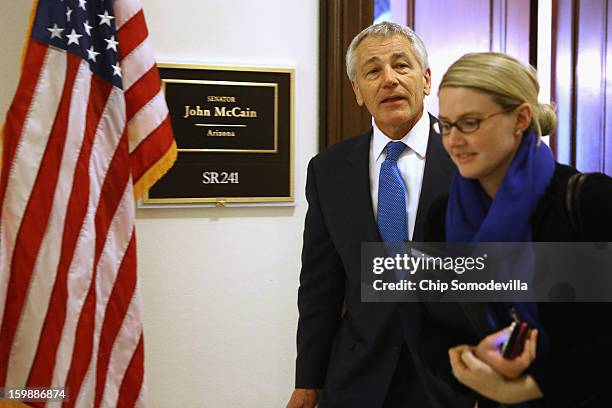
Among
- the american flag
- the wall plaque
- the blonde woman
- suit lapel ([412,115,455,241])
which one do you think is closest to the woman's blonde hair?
the blonde woman

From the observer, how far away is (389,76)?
1887 millimetres

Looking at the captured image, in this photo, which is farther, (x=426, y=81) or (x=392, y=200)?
(x=426, y=81)

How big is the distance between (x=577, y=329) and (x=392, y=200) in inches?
30.8

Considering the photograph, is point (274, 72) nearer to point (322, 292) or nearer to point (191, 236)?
point (191, 236)

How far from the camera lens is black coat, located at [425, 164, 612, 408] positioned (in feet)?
3.62

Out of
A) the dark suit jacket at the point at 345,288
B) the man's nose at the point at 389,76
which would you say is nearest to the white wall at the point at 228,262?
the dark suit jacket at the point at 345,288

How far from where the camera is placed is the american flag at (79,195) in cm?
214

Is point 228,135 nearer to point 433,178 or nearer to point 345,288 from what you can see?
point 345,288

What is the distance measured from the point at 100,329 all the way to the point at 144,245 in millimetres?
527

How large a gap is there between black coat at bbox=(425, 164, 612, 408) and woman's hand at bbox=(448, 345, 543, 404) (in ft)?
0.06

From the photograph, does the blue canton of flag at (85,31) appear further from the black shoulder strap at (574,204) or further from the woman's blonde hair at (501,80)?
the black shoulder strap at (574,204)

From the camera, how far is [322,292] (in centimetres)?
206

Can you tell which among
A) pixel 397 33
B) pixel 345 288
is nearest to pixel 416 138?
pixel 397 33

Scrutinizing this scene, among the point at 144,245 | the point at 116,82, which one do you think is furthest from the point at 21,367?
the point at 116,82
